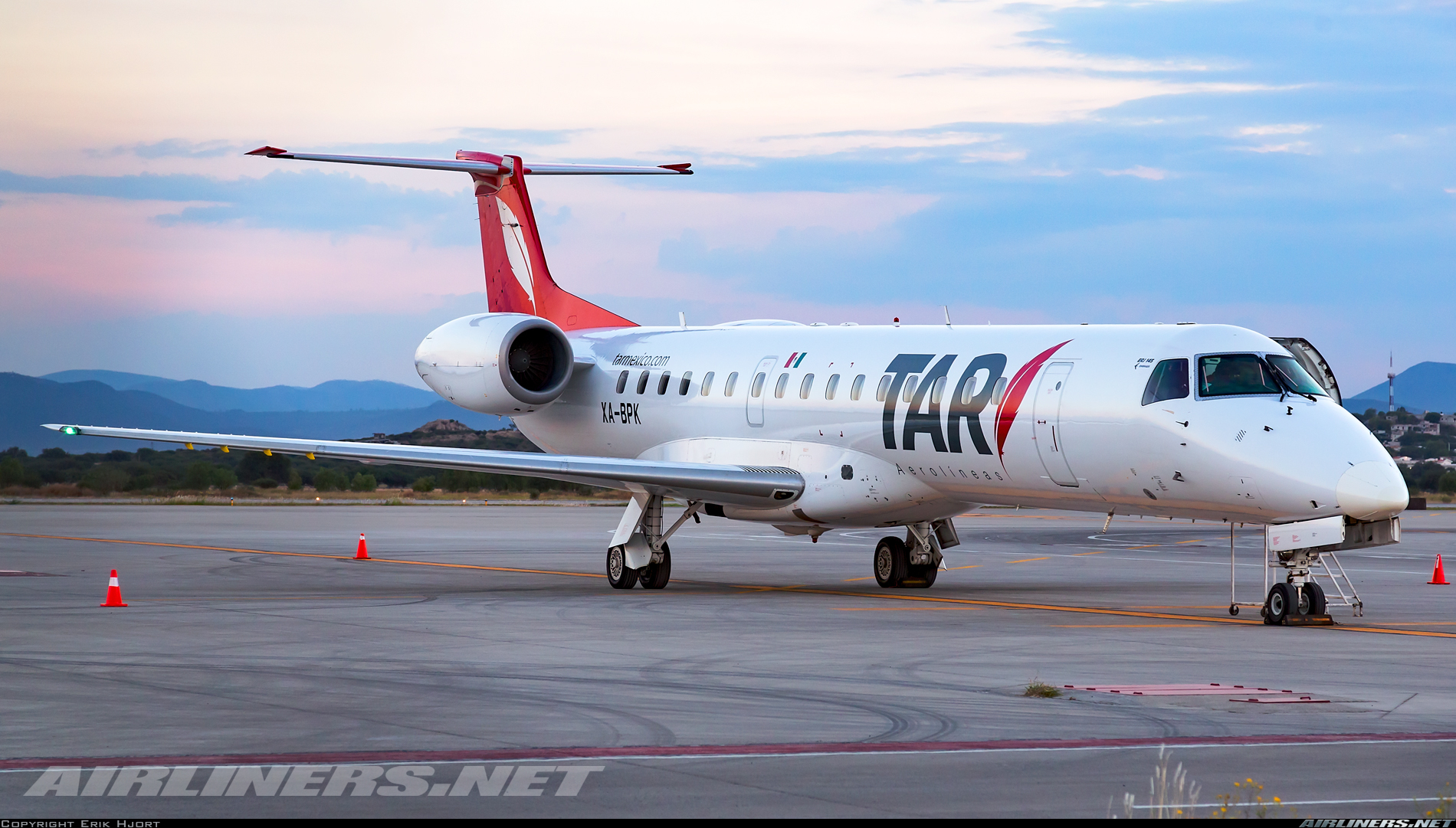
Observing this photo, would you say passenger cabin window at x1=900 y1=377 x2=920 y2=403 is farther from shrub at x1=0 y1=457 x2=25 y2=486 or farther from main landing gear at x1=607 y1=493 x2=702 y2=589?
shrub at x1=0 y1=457 x2=25 y2=486

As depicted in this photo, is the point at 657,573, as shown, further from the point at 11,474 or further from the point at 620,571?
the point at 11,474

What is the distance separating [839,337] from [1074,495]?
518 centimetres

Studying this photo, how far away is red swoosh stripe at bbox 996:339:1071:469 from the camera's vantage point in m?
19.0

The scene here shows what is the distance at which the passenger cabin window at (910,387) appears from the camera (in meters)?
20.6

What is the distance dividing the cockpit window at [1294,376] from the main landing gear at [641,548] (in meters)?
8.61

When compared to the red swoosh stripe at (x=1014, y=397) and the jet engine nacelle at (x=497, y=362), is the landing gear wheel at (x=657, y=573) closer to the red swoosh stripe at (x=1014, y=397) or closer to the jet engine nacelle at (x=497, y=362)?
the jet engine nacelle at (x=497, y=362)

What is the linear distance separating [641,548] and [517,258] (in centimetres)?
781

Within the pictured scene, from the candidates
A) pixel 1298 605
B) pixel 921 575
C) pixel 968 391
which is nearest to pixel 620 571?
pixel 921 575

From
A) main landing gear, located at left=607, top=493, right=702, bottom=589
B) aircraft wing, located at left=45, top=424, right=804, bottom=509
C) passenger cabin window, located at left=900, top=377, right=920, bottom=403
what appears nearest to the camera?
passenger cabin window, located at left=900, top=377, right=920, bottom=403

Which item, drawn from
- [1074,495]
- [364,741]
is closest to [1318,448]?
[1074,495]

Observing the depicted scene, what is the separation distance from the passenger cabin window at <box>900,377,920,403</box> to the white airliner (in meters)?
0.05

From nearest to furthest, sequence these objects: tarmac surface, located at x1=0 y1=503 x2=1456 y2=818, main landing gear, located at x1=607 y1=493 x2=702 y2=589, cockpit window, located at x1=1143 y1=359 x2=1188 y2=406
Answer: tarmac surface, located at x1=0 y1=503 x2=1456 y2=818
cockpit window, located at x1=1143 y1=359 x2=1188 y2=406
main landing gear, located at x1=607 y1=493 x2=702 y2=589

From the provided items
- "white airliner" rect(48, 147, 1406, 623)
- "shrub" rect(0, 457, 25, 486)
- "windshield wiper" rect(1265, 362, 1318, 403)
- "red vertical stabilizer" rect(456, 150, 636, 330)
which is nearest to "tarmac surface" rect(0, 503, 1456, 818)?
"white airliner" rect(48, 147, 1406, 623)

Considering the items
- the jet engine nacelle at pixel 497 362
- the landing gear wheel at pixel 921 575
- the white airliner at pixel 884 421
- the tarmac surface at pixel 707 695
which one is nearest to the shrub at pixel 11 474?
the tarmac surface at pixel 707 695
